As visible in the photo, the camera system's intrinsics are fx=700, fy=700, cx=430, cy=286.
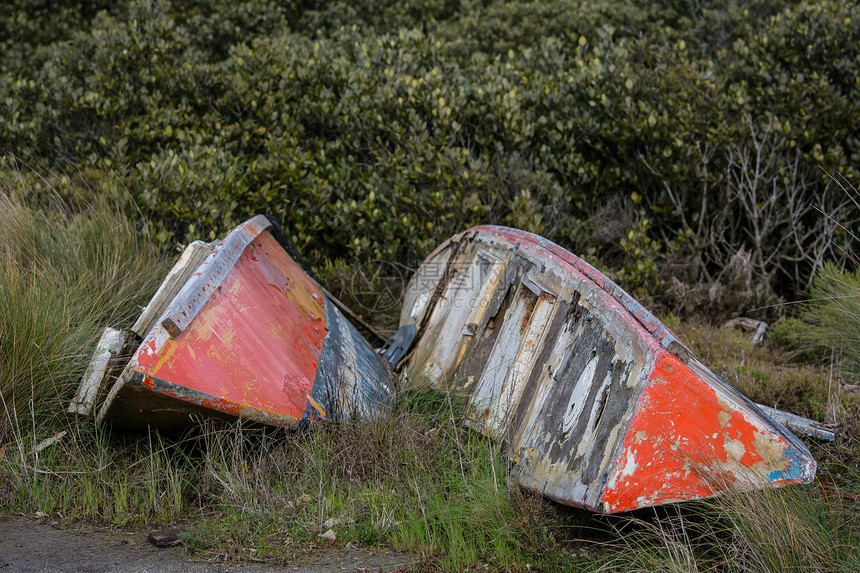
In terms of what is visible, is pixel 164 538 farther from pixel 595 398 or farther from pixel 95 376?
pixel 595 398

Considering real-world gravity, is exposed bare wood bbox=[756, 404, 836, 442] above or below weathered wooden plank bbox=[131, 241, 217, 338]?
below

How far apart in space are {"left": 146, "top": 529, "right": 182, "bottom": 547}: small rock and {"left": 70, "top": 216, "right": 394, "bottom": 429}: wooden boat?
55cm

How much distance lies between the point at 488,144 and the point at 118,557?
5.41 metres

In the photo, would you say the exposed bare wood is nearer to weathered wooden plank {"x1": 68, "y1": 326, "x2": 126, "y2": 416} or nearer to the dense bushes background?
the dense bushes background

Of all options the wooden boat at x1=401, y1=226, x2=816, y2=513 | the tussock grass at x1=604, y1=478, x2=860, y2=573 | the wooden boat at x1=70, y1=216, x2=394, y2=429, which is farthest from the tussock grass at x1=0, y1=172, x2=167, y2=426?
the tussock grass at x1=604, y1=478, x2=860, y2=573

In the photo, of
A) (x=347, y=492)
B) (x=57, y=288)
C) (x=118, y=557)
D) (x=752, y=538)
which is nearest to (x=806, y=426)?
(x=752, y=538)

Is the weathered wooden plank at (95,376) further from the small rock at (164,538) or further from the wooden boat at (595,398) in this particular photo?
the wooden boat at (595,398)

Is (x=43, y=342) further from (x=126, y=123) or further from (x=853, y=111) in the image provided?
(x=853, y=111)

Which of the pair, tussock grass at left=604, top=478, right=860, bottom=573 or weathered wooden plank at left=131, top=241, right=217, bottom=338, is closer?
tussock grass at left=604, top=478, right=860, bottom=573

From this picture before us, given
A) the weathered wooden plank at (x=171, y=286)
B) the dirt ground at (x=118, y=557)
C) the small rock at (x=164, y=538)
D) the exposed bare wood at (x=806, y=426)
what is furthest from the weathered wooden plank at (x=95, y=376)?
the exposed bare wood at (x=806, y=426)

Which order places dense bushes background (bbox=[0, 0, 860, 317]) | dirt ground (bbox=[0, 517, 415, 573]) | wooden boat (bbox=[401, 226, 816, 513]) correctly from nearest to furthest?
1. wooden boat (bbox=[401, 226, 816, 513])
2. dirt ground (bbox=[0, 517, 415, 573])
3. dense bushes background (bbox=[0, 0, 860, 317])

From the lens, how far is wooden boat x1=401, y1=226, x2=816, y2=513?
2865 mm

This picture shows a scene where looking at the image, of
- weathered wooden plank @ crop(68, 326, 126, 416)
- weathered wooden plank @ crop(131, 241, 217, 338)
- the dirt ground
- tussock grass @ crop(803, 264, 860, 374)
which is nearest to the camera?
the dirt ground

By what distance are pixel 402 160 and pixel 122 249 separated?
2940 millimetres
